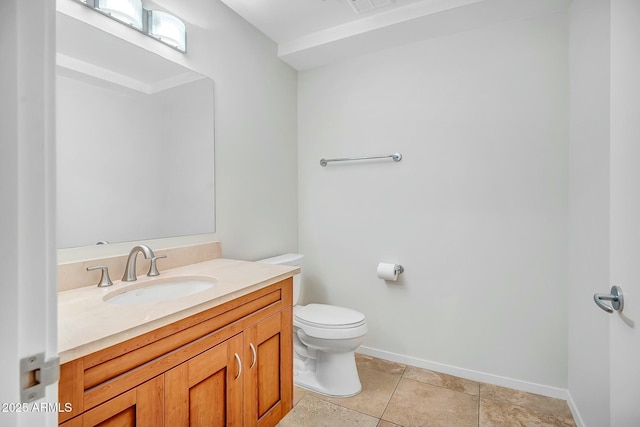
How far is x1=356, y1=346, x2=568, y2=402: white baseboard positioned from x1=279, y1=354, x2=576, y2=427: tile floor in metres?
0.03

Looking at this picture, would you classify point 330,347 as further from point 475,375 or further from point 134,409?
point 134,409

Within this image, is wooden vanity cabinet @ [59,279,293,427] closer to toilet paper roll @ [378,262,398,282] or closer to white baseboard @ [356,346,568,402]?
toilet paper roll @ [378,262,398,282]

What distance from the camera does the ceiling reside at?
1758mm

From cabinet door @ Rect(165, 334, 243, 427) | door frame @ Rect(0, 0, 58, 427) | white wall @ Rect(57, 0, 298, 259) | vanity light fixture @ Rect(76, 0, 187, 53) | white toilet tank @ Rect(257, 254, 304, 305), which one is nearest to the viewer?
door frame @ Rect(0, 0, 58, 427)

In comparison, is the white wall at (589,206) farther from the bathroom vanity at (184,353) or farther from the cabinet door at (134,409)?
the cabinet door at (134,409)

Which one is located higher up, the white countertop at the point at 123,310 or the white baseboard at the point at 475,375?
the white countertop at the point at 123,310

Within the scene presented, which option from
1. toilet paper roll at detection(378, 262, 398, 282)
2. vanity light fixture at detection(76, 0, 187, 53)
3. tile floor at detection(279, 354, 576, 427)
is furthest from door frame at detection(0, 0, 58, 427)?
toilet paper roll at detection(378, 262, 398, 282)

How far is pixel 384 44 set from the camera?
214 centimetres

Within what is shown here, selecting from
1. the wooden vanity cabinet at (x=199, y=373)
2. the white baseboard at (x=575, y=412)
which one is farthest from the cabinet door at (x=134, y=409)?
the white baseboard at (x=575, y=412)

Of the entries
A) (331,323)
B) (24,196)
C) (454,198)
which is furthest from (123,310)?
(454,198)

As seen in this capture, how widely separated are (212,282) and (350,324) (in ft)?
2.80

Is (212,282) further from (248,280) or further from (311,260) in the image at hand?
(311,260)

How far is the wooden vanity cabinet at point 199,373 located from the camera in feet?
2.49

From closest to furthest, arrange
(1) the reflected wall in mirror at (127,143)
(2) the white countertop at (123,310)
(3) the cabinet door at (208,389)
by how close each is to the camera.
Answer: (2) the white countertop at (123,310) < (3) the cabinet door at (208,389) < (1) the reflected wall in mirror at (127,143)
